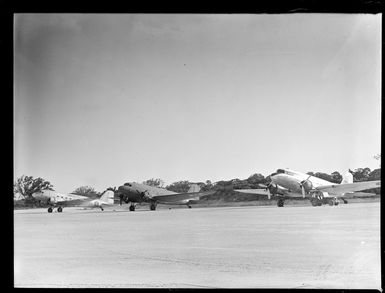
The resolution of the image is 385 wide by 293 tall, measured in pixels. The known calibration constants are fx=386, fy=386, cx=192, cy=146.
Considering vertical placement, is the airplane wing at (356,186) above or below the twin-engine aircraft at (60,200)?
above

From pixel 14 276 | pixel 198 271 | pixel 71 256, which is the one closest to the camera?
pixel 14 276

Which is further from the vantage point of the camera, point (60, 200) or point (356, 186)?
point (60, 200)

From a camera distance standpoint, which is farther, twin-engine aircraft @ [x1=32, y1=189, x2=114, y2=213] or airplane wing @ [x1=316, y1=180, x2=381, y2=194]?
twin-engine aircraft @ [x1=32, y1=189, x2=114, y2=213]

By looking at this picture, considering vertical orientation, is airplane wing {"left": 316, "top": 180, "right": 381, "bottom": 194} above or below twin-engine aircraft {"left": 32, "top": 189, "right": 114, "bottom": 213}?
above

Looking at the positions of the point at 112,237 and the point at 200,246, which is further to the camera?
the point at 112,237

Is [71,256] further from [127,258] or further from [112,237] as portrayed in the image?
[112,237]

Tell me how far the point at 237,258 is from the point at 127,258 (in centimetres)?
140

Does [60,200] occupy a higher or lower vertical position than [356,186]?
lower

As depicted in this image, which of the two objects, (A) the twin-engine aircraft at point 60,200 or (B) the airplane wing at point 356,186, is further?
(A) the twin-engine aircraft at point 60,200
